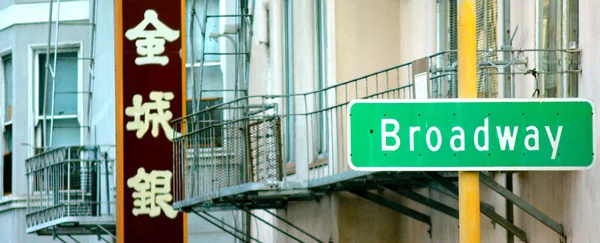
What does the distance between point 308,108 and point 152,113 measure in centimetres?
552

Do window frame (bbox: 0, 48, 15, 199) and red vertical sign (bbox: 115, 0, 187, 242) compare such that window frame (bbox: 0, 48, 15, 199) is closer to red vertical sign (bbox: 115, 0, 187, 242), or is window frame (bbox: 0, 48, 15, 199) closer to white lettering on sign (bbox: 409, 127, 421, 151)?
red vertical sign (bbox: 115, 0, 187, 242)

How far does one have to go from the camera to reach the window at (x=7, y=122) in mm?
28312

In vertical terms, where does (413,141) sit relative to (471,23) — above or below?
below

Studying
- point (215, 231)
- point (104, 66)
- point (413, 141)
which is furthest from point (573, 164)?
point (104, 66)

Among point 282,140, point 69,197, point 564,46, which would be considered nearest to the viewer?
point 564,46

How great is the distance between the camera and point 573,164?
8.25 m

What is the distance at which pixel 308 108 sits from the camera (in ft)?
54.5

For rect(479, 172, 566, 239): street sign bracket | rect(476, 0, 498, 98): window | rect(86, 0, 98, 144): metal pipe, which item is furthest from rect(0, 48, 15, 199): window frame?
rect(479, 172, 566, 239): street sign bracket

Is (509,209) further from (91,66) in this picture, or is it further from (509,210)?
(91,66)

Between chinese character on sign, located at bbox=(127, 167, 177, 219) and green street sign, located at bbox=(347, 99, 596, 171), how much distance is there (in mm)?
13928

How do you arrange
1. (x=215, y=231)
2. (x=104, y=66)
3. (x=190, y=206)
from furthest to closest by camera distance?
1. (x=104, y=66)
2. (x=215, y=231)
3. (x=190, y=206)

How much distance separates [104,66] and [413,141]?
60.2 feet

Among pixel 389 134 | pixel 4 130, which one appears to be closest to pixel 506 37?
pixel 389 134

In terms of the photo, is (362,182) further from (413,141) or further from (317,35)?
(413,141)
